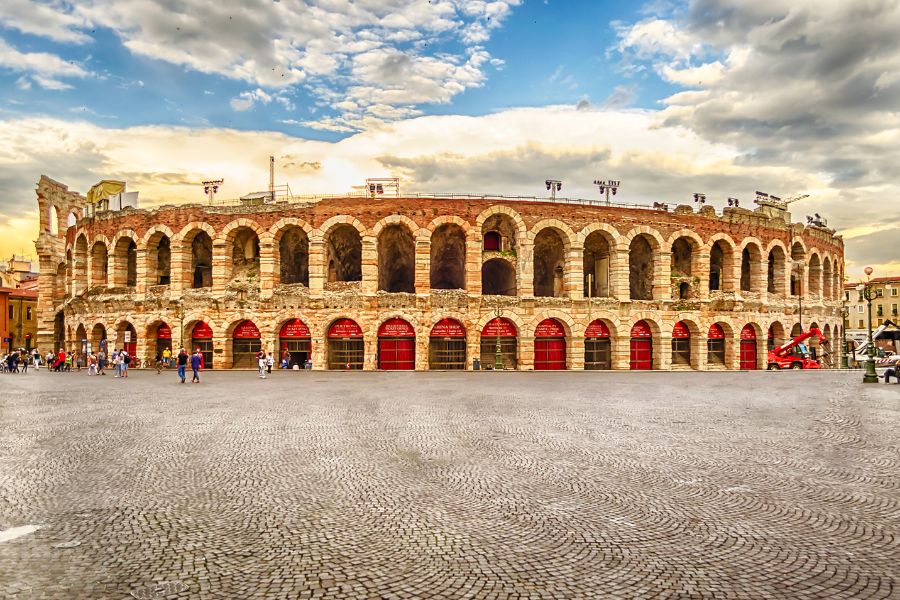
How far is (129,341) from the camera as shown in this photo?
1443 inches

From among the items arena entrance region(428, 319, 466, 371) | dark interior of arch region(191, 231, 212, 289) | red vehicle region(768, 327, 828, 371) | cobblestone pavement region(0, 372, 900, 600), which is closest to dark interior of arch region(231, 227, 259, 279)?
dark interior of arch region(191, 231, 212, 289)

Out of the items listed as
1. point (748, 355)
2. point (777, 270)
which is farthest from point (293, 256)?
point (777, 270)

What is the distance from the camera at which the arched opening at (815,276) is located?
4338cm

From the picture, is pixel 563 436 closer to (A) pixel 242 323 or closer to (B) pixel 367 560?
(B) pixel 367 560

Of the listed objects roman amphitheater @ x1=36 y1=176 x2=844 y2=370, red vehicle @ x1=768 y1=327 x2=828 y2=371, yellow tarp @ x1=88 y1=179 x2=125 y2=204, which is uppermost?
yellow tarp @ x1=88 y1=179 x2=125 y2=204

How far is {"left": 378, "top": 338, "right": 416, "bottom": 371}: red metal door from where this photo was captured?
3322 centimetres

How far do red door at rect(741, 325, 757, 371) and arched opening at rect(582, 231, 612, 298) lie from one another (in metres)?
10.7

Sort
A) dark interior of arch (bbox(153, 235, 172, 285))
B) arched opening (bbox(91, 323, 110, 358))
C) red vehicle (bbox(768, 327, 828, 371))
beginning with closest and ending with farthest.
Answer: red vehicle (bbox(768, 327, 828, 371)), arched opening (bbox(91, 323, 110, 358)), dark interior of arch (bbox(153, 235, 172, 285))

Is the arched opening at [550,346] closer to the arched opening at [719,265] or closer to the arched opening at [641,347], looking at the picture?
the arched opening at [641,347]

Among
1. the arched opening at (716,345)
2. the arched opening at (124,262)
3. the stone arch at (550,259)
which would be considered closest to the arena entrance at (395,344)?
the stone arch at (550,259)

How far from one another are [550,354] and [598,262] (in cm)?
790

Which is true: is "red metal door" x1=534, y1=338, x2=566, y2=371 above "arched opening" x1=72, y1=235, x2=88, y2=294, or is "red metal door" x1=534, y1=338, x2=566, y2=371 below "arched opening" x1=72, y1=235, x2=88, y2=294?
below

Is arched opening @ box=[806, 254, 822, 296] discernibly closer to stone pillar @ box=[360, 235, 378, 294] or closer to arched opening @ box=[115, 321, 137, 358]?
stone pillar @ box=[360, 235, 378, 294]

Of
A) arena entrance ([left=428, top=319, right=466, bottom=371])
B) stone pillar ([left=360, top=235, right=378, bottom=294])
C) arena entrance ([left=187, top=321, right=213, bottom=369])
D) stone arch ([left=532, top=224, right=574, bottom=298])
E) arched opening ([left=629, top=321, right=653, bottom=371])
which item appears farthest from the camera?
arched opening ([left=629, top=321, right=653, bottom=371])
